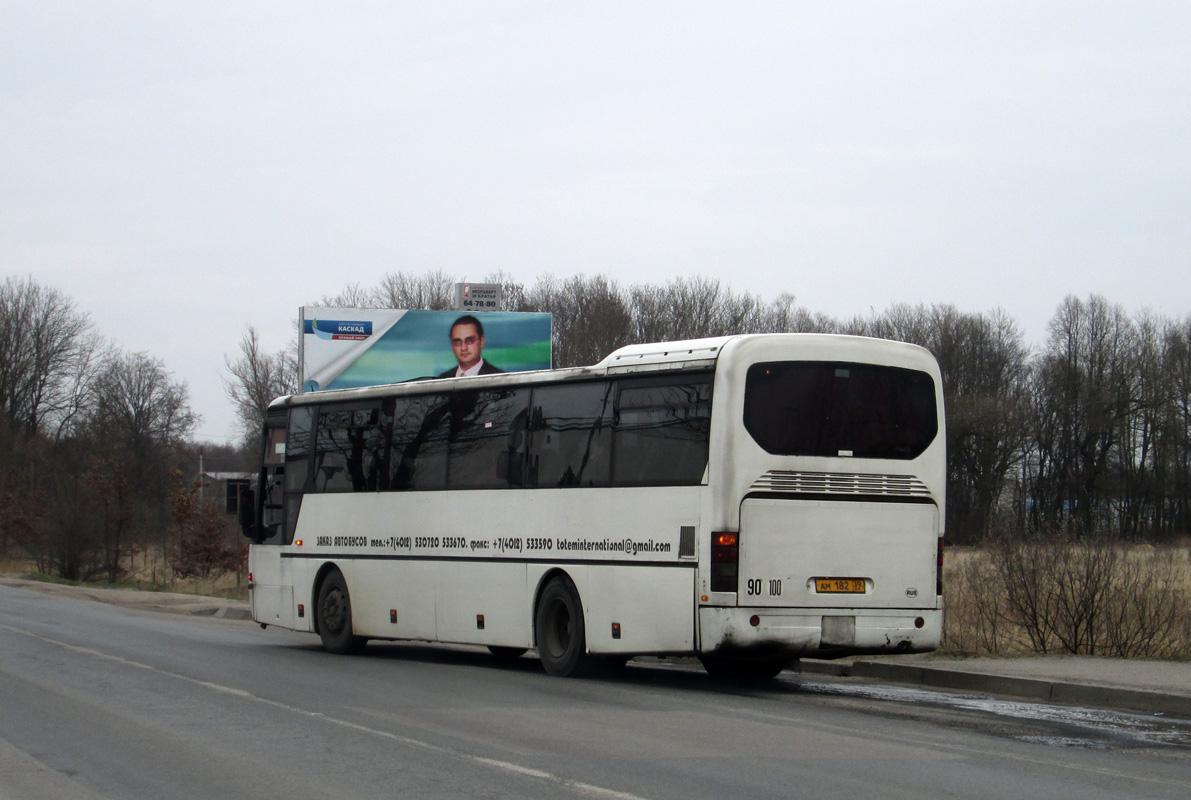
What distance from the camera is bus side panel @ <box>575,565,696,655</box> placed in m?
12.5

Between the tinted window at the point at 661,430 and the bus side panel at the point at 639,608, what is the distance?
0.94m

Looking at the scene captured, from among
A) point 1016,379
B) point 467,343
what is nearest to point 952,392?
point 1016,379

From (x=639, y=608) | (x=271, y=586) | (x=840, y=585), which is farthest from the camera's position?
(x=271, y=586)

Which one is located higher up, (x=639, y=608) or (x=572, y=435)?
(x=572, y=435)

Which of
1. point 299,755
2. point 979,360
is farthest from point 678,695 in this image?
point 979,360

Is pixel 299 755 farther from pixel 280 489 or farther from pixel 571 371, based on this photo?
pixel 280 489

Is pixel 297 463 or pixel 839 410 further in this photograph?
pixel 297 463

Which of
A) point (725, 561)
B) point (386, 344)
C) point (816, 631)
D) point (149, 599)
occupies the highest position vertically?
point (386, 344)

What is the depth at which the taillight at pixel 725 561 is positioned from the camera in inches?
480

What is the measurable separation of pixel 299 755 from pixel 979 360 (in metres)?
71.5

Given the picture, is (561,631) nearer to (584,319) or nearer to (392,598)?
(392,598)

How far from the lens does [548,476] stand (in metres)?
14.4

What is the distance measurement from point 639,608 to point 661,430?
70.9 inches

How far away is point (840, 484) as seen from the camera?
498 inches
